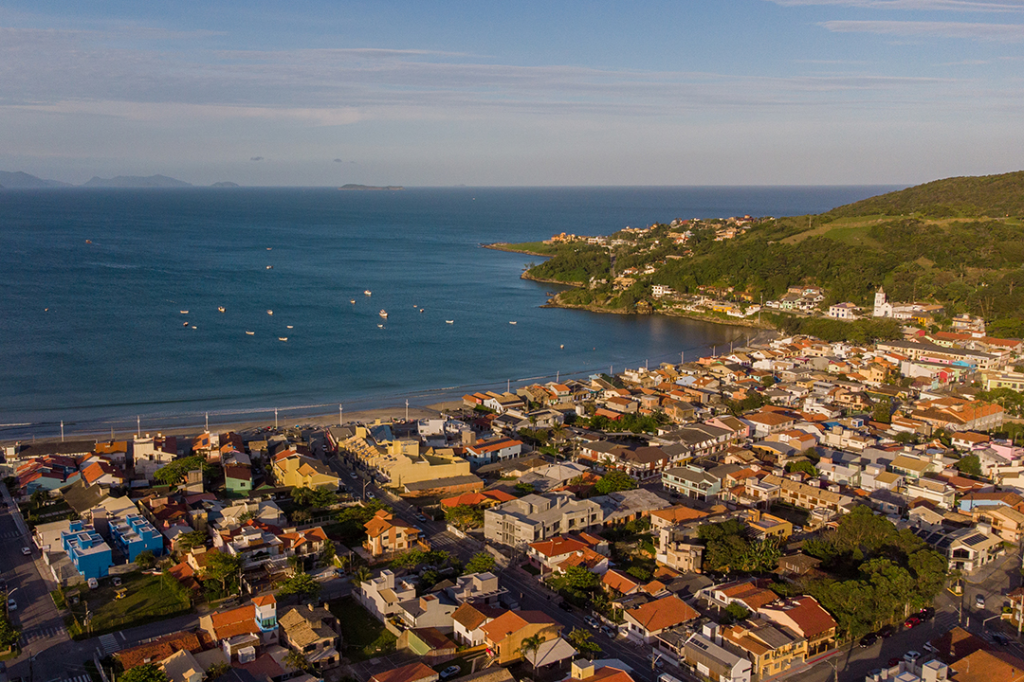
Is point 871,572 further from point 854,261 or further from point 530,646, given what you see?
point 854,261

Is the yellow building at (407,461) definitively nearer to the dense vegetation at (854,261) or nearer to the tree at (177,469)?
the tree at (177,469)

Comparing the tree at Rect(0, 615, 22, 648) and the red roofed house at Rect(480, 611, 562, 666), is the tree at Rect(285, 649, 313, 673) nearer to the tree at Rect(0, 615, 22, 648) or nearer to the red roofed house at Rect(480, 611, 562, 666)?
the red roofed house at Rect(480, 611, 562, 666)

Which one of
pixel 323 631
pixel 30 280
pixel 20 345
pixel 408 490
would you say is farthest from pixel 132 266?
pixel 323 631

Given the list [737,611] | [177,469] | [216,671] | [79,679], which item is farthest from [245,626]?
[177,469]

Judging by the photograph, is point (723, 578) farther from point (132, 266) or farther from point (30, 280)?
point (132, 266)

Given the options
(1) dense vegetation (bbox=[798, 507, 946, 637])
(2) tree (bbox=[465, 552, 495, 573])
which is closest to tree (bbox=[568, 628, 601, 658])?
(2) tree (bbox=[465, 552, 495, 573])
